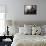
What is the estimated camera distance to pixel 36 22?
15.7 ft

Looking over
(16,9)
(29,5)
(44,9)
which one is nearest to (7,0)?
(16,9)

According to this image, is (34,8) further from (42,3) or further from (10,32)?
(10,32)

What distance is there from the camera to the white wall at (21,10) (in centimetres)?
477

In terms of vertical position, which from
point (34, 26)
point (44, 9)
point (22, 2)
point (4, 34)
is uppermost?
point (22, 2)

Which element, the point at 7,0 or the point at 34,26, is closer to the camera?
the point at 34,26

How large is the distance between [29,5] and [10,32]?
139 cm

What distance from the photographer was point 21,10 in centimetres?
480

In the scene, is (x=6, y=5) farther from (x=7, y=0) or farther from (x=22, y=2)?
(x=22, y=2)

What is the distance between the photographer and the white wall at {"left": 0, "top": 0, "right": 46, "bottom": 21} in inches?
188

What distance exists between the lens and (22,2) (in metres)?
4.77

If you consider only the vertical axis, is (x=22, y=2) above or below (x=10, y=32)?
above

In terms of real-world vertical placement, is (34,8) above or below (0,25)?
above

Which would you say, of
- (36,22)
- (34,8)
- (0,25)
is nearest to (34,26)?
(36,22)

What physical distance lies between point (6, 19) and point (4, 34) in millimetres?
639
